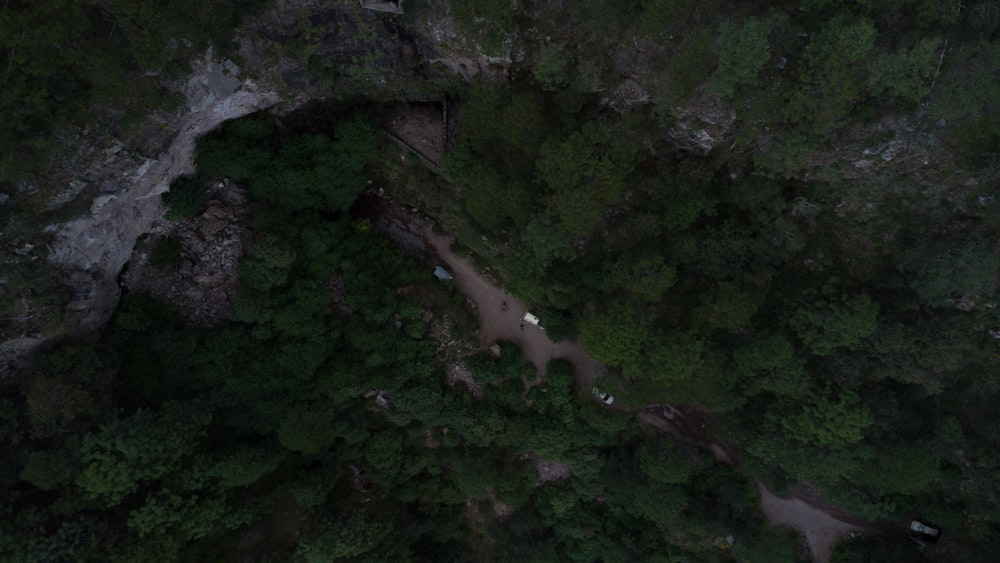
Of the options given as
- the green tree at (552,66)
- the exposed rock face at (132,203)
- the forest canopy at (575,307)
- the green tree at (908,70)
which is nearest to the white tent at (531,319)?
the forest canopy at (575,307)

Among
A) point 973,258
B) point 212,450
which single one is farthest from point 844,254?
point 212,450

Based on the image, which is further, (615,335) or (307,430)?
(307,430)

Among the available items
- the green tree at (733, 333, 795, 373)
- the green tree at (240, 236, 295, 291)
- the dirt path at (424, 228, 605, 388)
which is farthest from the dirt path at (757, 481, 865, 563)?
the green tree at (240, 236, 295, 291)

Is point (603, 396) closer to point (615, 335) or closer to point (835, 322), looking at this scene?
point (615, 335)

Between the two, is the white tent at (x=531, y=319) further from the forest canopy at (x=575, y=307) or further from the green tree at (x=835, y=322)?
the green tree at (x=835, y=322)

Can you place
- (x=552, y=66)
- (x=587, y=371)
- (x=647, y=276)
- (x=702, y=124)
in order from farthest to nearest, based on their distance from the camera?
(x=587, y=371) → (x=647, y=276) → (x=702, y=124) → (x=552, y=66)

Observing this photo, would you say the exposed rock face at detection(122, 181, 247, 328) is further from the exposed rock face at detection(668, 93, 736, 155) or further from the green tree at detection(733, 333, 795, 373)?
the green tree at detection(733, 333, 795, 373)

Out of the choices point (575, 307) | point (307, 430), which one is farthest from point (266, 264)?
point (575, 307)

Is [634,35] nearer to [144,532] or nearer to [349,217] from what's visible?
[349,217]

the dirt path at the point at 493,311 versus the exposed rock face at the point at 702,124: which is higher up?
the exposed rock face at the point at 702,124
